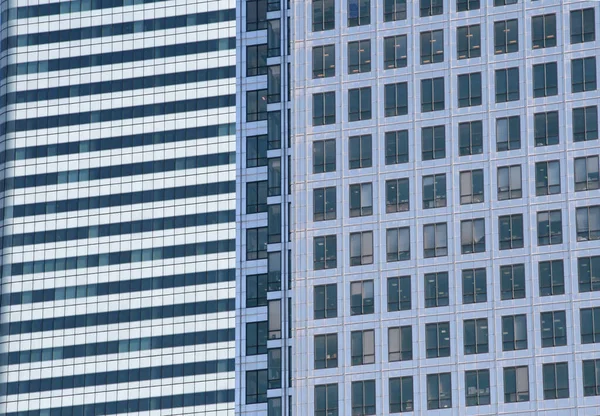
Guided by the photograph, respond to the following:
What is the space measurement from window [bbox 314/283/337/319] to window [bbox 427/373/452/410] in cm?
1047

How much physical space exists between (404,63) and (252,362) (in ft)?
113

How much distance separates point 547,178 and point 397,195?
12.7m

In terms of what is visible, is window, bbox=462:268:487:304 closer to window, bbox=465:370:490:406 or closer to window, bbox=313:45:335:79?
window, bbox=465:370:490:406

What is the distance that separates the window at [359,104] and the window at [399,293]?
47.5 ft

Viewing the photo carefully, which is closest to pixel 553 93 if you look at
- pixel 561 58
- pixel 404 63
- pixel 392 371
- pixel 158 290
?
pixel 561 58

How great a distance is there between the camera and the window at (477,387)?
154625 millimetres

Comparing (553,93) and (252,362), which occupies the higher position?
(553,93)

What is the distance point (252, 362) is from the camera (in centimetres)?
18275


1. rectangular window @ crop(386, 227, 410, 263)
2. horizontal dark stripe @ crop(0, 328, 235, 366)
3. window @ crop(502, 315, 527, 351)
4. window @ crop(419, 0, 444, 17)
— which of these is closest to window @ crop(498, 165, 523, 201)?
rectangular window @ crop(386, 227, 410, 263)

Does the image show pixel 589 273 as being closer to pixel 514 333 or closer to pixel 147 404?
pixel 514 333

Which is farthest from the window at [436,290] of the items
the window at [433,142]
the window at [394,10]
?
the window at [394,10]

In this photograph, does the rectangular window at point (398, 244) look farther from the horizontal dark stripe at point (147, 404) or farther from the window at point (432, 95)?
the horizontal dark stripe at point (147, 404)

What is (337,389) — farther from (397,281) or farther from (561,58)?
(561,58)

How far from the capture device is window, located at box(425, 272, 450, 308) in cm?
15825
